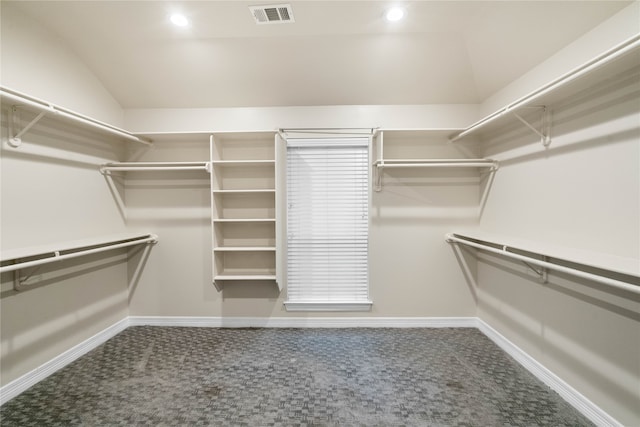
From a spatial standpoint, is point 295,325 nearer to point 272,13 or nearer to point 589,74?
point 272,13

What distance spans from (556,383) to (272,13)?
10.3 feet

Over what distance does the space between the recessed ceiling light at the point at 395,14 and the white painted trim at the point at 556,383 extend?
2651 mm

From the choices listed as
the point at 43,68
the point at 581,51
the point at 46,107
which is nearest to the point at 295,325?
the point at 46,107

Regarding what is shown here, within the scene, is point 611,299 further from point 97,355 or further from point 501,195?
point 97,355

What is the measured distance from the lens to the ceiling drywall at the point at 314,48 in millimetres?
1705

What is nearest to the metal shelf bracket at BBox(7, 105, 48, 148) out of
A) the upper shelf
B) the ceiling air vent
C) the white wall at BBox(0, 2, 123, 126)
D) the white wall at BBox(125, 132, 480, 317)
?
the white wall at BBox(0, 2, 123, 126)

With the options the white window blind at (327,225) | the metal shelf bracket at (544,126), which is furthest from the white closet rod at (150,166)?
the metal shelf bracket at (544,126)

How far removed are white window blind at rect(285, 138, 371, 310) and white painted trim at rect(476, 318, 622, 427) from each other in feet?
3.78

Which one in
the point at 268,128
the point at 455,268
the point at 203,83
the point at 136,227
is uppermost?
the point at 203,83

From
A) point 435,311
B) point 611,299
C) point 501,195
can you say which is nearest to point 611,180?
point 611,299

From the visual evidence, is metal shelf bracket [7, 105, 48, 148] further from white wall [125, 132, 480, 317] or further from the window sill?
the window sill

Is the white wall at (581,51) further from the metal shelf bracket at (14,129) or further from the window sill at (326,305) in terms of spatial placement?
the metal shelf bracket at (14,129)

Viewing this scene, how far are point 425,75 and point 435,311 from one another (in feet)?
7.34

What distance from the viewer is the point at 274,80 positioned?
7.47ft
